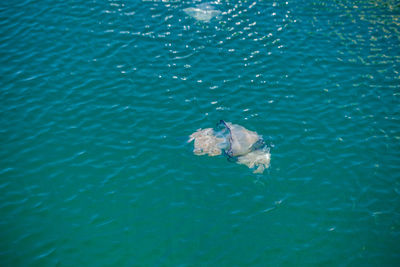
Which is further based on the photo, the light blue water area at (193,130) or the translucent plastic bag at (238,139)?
the translucent plastic bag at (238,139)

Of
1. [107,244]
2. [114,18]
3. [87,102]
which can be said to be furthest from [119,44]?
[107,244]

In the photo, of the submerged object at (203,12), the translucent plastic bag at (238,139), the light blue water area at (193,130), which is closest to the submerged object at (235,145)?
the translucent plastic bag at (238,139)

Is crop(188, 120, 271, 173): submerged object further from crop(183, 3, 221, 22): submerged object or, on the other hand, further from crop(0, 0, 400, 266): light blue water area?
crop(183, 3, 221, 22): submerged object

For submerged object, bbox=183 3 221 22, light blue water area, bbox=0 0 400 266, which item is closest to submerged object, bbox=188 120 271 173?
light blue water area, bbox=0 0 400 266

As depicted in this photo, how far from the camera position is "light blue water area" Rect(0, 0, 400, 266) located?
15227 millimetres

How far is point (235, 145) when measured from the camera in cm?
1866

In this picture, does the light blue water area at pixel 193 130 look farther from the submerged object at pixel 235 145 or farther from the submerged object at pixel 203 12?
the submerged object at pixel 203 12

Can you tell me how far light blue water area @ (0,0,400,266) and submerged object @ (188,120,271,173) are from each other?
54cm

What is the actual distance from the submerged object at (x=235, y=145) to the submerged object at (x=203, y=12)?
12.2 metres

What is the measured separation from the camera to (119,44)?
83.0ft

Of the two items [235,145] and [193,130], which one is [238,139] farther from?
[193,130]

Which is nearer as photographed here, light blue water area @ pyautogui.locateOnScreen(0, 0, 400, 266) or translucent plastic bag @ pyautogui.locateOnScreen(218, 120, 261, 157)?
light blue water area @ pyautogui.locateOnScreen(0, 0, 400, 266)

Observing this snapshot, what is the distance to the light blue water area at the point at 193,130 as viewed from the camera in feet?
50.0

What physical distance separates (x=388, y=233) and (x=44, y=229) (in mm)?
16693
